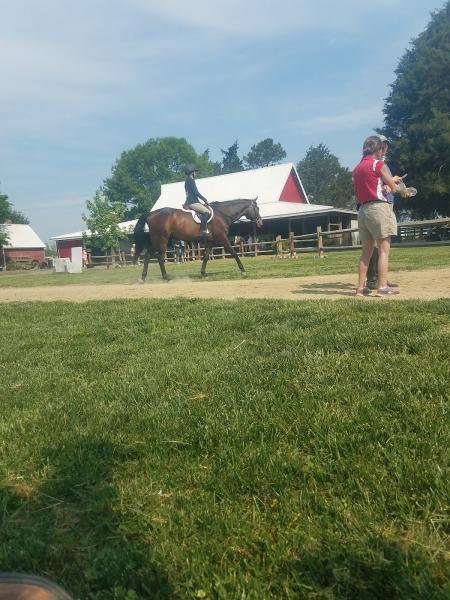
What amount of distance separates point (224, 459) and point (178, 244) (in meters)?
32.4

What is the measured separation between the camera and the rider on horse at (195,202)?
41.4 feet

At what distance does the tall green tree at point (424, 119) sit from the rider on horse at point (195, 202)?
23.8 meters

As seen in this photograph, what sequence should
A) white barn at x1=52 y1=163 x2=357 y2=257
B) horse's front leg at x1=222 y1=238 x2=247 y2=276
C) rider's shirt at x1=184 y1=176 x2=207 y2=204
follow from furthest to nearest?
white barn at x1=52 y1=163 x2=357 y2=257 → rider's shirt at x1=184 y1=176 x2=207 y2=204 → horse's front leg at x1=222 y1=238 x2=247 y2=276

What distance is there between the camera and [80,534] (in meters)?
1.72

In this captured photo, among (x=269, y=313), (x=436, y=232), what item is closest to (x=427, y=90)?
(x=436, y=232)

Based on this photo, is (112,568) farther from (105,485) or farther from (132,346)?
(132,346)

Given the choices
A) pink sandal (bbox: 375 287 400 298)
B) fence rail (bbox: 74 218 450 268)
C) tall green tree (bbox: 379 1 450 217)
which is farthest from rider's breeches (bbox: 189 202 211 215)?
tall green tree (bbox: 379 1 450 217)

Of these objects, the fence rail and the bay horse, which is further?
the fence rail

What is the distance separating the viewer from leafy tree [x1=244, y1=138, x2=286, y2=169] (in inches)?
4210

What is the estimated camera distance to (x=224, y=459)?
6.82 feet

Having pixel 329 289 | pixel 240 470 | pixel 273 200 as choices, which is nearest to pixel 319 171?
pixel 273 200

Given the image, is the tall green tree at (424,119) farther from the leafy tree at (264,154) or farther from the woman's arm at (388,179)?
the leafy tree at (264,154)

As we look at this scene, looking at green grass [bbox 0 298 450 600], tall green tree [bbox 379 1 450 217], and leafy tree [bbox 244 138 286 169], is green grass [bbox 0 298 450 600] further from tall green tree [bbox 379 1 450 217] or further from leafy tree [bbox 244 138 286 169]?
leafy tree [bbox 244 138 286 169]

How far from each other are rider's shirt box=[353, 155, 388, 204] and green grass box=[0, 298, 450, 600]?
2.83 m
